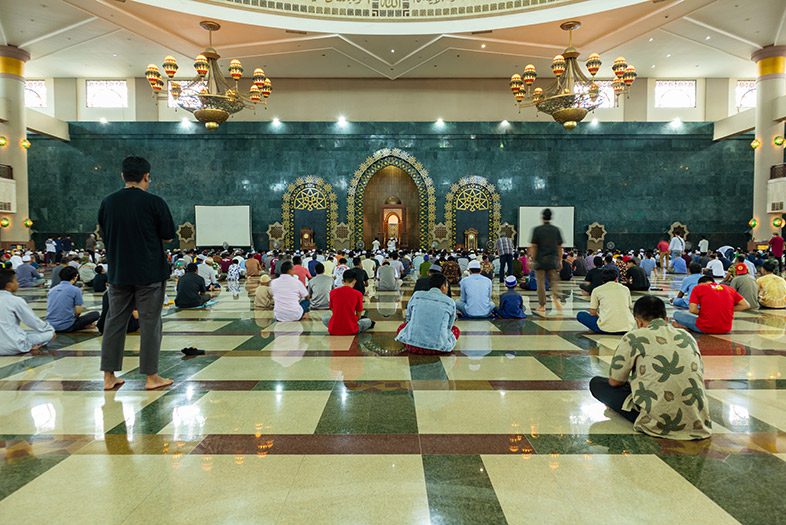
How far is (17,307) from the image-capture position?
4.20 m

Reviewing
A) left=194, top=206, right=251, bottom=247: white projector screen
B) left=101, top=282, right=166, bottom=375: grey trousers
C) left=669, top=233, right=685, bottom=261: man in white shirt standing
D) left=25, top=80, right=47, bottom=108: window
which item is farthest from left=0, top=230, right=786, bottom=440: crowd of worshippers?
left=25, top=80, right=47, bottom=108: window

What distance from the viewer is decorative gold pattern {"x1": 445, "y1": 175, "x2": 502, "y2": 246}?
59.3ft

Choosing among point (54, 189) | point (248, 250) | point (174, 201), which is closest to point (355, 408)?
point (248, 250)

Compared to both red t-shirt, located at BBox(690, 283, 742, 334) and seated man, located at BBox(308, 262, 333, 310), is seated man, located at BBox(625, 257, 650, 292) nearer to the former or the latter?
red t-shirt, located at BBox(690, 283, 742, 334)

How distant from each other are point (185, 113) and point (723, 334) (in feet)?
60.5

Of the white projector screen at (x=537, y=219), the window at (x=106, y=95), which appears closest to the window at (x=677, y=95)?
the white projector screen at (x=537, y=219)

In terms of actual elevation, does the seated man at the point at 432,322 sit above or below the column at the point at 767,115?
below

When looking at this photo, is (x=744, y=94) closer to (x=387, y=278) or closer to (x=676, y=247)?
(x=676, y=247)

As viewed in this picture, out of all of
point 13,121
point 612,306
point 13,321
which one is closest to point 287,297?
point 13,321

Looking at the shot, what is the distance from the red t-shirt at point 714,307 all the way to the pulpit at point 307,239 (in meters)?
14.3

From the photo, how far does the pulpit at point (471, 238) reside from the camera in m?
18.0

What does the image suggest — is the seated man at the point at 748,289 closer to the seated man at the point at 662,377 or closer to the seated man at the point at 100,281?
the seated man at the point at 662,377

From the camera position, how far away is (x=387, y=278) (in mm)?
9656

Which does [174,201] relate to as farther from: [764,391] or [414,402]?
[764,391]
